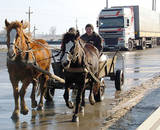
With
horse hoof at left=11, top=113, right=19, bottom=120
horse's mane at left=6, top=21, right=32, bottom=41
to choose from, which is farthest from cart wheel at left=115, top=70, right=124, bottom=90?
horse hoof at left=11, top=113, right=19, bottom=120

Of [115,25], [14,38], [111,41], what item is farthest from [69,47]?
[111,41]

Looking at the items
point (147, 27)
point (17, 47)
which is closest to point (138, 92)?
point (17, 47)

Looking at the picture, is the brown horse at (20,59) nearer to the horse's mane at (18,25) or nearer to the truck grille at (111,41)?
the horse's mane at (18,25)

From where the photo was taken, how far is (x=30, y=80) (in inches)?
374

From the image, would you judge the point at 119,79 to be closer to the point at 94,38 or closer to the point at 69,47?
the point at 94,38

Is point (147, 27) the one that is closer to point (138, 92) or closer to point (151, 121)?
point (138, 92)

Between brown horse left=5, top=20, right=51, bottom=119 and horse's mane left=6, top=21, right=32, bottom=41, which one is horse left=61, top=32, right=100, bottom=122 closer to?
brown horse left=5, top=20, right=51, bottom=119

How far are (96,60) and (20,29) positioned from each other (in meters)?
2.39

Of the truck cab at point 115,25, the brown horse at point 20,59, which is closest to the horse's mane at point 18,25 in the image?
the brown horse at point 20,59

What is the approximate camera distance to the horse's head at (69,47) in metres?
8.56

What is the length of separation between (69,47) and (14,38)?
3.76 feet

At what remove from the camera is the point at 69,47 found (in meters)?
8.68

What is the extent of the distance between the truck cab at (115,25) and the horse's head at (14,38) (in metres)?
29.1

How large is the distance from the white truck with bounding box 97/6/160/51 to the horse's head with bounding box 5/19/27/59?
2591 centimetres
